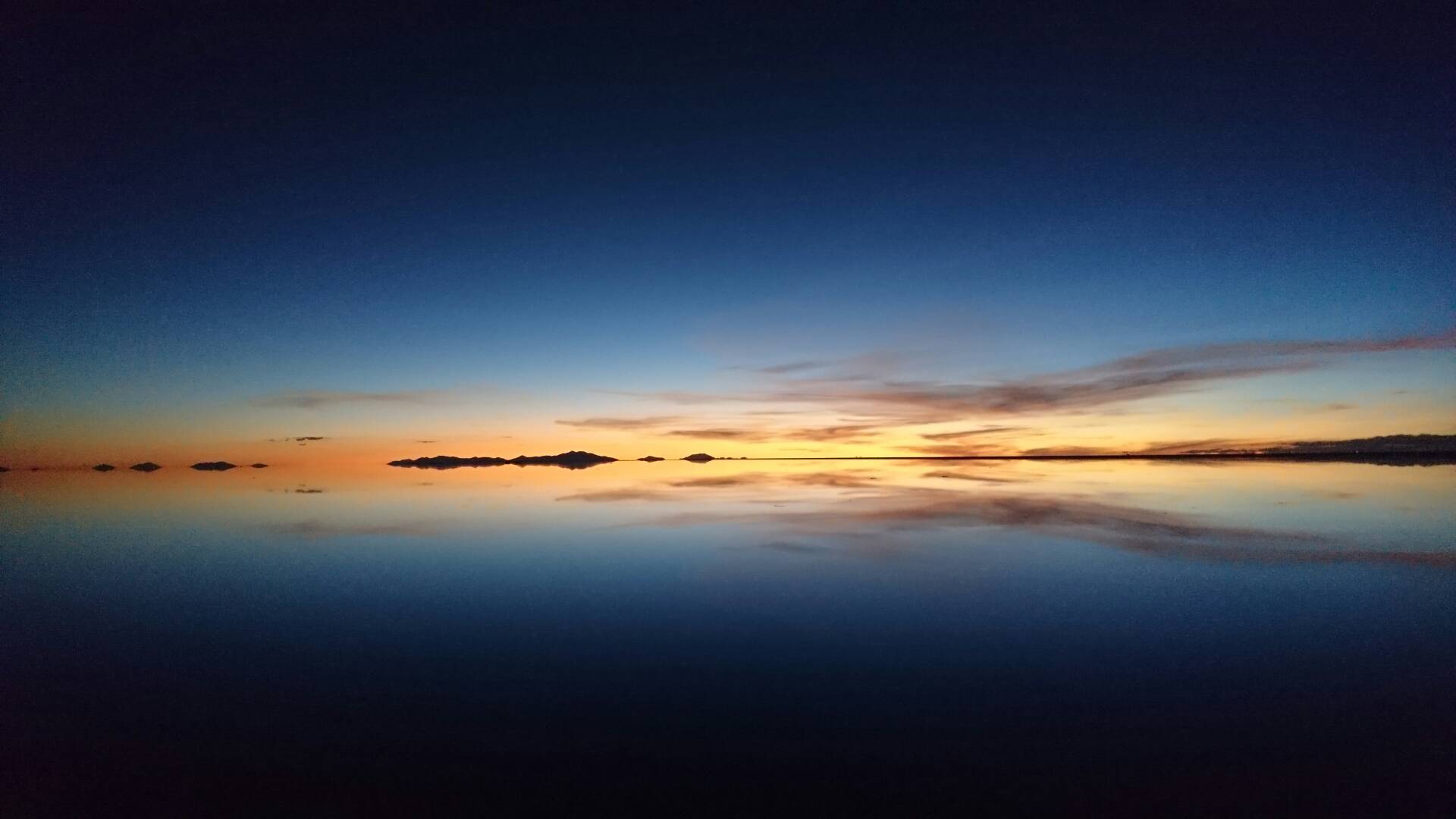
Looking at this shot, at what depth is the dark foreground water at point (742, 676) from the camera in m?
5.49

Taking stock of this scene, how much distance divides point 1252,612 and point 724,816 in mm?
9072

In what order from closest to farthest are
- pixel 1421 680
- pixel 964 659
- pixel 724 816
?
Answer: 1. pixel 724 816
2. pixel 1421 680
3. pixel 964 659

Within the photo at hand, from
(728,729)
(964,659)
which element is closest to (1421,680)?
(964,659)

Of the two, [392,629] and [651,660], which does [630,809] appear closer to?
[651,660]

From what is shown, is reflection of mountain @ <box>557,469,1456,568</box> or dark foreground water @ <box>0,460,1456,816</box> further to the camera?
reflection of mountain @ <box>557,469,1456,568</box>

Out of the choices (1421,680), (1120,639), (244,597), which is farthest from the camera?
(244,597)

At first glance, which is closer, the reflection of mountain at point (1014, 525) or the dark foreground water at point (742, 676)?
the dark foreground water at point (742, 676)

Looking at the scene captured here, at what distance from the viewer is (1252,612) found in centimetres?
1019

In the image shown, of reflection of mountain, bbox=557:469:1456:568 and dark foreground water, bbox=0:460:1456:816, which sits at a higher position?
reflection of mountain, bbox=557:469:1456:568

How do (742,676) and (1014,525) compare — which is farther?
(1014,525)

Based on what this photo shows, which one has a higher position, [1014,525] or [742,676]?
[1014,525]

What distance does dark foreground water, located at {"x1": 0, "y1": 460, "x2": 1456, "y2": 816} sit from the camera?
18.0ft

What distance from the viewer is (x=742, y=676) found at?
7.84 m

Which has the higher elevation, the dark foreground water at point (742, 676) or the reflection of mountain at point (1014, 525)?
the reflection of mountain at point (1014, 525)
